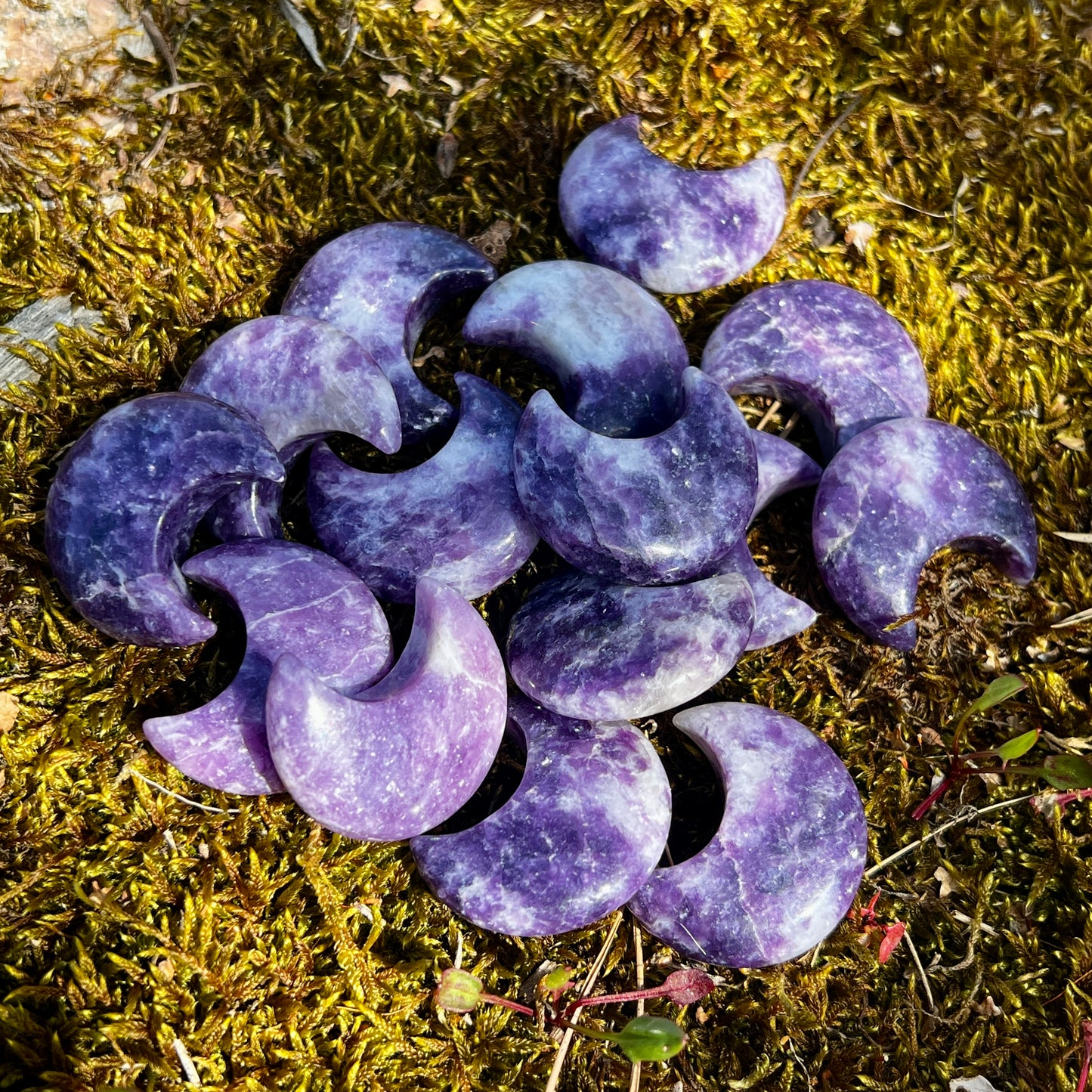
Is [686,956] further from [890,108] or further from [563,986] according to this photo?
[890,108]

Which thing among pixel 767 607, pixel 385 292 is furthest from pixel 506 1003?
pixel 385 292

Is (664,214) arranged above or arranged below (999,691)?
above

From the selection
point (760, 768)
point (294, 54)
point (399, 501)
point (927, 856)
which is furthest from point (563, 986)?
point (294, 54)

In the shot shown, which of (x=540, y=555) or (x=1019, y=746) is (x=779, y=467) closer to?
(x=540, y=555)

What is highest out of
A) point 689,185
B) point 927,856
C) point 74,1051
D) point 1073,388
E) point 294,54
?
point 294,54

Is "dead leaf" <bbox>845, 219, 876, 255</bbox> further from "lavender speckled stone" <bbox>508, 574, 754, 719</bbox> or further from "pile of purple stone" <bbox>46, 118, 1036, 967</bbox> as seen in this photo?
"lavender speckled stone" <bbox>508, 574, 754, 719</bbox>

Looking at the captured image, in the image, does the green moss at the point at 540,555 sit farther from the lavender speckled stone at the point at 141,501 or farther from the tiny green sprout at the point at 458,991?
the lavender speckled stone at the point at 141,501

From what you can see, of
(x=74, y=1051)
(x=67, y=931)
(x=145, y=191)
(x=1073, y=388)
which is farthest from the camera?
(x=1073, y=388)
